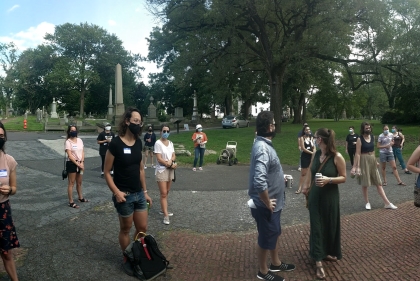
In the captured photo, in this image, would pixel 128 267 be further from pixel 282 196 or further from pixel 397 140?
pixel 397 140

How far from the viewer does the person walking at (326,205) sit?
4340 mm

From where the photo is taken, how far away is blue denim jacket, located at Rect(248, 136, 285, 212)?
381 centimetres

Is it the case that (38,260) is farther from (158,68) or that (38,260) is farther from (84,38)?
(84,38)

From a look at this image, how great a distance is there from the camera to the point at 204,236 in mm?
5910

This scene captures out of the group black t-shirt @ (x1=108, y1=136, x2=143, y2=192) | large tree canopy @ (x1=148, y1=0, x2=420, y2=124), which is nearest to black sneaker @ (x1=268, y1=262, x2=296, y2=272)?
black t-shirt @ (x1=108, y1=136, x2=143, y2=192)

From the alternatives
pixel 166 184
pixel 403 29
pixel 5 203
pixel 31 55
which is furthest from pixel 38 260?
pixel 31 55

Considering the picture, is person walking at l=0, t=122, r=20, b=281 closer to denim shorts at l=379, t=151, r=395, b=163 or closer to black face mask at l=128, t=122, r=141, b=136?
black face mask at l=128, t=122, r=141, b=136

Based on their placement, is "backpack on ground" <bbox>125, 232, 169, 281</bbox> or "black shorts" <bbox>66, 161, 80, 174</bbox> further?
"black shorts" <bbox>66, 161, 80, 174</bbox>

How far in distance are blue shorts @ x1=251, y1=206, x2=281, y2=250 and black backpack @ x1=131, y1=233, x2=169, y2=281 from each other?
1.33 m

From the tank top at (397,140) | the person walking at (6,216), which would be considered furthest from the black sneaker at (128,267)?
the tank top at (397,140)

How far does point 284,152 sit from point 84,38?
50.2m

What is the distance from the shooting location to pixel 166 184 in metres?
6.49

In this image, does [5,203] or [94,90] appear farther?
[94,90]

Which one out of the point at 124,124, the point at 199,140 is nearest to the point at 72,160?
the point at 124,124
